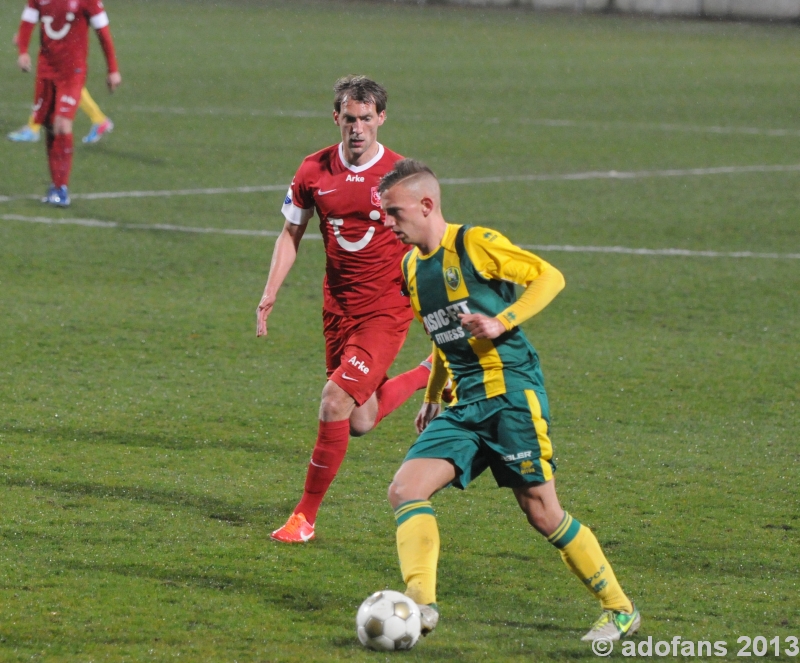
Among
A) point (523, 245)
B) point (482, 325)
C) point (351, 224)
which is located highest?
point (482, 325)

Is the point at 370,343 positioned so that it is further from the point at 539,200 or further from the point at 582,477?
the point at 539,200

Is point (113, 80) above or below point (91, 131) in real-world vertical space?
above

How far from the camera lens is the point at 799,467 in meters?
6.55

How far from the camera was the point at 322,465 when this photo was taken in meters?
5.55

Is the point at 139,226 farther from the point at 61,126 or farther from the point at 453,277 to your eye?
the point at 453,277

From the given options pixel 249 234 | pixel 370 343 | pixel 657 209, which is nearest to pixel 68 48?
pixel 249 234

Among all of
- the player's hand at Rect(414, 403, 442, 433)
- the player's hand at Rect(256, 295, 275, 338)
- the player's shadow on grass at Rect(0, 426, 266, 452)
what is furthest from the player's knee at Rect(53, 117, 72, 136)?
the player's hand at Rect(414, 403, 442, 433)

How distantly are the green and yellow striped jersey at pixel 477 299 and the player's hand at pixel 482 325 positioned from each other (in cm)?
13

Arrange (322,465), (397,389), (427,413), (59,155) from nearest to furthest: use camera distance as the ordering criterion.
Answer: (427,413) < (322,465) < (397,389) < (59,155)

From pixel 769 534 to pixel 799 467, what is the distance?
104 cm

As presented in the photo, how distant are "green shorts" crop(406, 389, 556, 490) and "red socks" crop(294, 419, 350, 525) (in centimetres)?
107

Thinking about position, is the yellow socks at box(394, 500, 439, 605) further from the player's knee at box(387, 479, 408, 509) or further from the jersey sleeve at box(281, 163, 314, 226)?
the jersey sleeve at box(281, 163, 314, 226)

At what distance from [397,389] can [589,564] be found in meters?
2.02

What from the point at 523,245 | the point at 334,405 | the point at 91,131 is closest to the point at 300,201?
the point at 334,405
